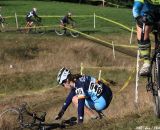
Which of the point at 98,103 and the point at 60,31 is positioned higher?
the point at 98,103

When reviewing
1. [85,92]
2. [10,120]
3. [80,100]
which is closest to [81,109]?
[80,100]

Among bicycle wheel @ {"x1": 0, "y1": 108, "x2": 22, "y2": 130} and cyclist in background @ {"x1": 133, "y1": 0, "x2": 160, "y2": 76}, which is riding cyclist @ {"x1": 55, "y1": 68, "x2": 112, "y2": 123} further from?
cyclist in background @ {"x1": 133, "y1": 0, "x2": 160, "y2": 76}

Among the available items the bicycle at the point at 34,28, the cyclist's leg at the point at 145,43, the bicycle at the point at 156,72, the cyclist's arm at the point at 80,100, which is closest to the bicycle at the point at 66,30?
the bicycle at the point at 34,28

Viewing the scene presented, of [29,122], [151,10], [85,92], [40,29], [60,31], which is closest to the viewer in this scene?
[151,10]

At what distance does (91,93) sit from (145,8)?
4.06 m

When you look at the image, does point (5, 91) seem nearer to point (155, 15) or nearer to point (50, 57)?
point (50, 57)

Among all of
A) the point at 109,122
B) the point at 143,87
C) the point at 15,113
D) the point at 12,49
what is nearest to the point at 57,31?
the point at 12,49

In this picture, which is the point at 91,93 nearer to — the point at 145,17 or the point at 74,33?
the point at 145,17

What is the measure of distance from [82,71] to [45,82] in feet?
6.21

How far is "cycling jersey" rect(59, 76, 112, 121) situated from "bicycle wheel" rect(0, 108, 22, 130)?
1208 millimetres

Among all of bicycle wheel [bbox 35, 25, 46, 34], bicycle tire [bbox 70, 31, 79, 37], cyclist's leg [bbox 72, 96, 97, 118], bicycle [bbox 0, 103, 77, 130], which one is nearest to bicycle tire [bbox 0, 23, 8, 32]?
bicycle wheel [bbox 35, 25, 46, 34]

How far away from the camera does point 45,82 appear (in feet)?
72.7

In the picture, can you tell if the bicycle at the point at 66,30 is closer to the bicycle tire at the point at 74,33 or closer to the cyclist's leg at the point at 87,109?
the bicycle tire at the point at 74,33

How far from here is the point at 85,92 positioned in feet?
32.0
